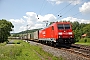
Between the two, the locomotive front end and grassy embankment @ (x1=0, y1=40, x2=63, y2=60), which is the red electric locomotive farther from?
grassy embankment @ (x1=0, y1=40, x2=63, y2=60)

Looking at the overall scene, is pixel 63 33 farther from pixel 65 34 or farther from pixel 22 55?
pixel 22 55

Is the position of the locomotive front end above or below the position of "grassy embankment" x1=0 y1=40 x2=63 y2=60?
above

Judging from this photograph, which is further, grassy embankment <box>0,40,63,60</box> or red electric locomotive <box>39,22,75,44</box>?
red electric locomotive <box>39,22,75,44</box>

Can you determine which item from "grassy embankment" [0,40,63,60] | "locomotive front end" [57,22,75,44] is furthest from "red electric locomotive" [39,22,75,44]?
"grassy embankment" [0,40,63,60]

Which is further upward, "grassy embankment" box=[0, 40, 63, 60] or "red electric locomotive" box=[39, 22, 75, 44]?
"red electric locomotive" box=[39, 22, 75, 44]

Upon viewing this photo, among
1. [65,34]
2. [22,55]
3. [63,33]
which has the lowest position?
[22,55]

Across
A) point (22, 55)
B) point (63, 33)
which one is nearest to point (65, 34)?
point (63, 33)

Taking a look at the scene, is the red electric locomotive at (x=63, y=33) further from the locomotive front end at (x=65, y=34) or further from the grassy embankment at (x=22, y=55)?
the grassy embankment at (x=22, y=55)

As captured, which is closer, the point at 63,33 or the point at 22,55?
the point at 22,55

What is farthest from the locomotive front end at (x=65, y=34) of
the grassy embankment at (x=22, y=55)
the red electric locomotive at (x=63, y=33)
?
→ the grassy embankment at (x=22, y=55)

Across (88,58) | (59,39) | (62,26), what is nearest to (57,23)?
(62,26)

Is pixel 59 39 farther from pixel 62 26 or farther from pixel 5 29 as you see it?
pixel 5 29

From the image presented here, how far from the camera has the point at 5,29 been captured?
75312 mm

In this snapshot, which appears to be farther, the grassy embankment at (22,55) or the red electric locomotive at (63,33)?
the red electric locomotive at (63,33)
